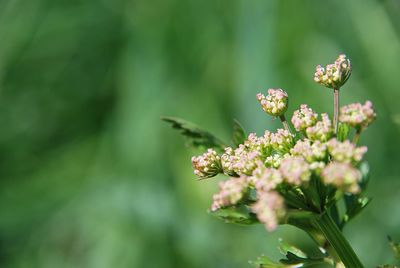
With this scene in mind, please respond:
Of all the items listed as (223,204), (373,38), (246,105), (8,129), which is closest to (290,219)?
(223,204)

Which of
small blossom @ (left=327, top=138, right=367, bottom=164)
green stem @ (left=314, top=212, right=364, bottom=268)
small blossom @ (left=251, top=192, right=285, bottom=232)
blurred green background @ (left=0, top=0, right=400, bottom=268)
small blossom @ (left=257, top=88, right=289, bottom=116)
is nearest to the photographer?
small blossom @ (left=251, top=192, right=285, bottom=232)

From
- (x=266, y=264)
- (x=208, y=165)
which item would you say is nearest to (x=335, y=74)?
(x=208, y=165)

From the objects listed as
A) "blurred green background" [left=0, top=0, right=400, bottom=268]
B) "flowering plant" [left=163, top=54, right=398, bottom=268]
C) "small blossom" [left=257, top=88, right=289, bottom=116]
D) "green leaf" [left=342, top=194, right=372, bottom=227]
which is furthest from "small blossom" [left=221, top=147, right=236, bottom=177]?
"blurred green background" [left=0, top=0, right=400, bottom=268]

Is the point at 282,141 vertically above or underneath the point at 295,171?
above

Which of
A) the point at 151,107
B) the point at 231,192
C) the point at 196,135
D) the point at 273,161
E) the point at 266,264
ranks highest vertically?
the point at 151,107

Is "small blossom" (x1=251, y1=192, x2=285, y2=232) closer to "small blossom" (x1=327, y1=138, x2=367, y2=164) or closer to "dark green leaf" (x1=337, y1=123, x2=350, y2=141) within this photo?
"small blossom" (x1=327, y1=138, x2=367, y2=164)

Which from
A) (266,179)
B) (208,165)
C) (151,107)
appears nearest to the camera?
(266,179)

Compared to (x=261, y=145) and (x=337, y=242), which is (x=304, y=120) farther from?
(x=337, y=242)

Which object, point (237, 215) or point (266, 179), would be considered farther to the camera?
point (237, 215)
